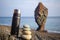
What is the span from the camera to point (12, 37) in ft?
9.65

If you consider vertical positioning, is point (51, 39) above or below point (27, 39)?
below

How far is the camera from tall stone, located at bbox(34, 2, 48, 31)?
876cm

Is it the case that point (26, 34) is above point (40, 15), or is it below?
above

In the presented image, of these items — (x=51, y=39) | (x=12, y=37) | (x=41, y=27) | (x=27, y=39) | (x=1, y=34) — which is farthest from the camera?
(x=41, y=27)

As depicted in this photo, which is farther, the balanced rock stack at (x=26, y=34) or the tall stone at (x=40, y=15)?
the tall stone at (x=40, y=15)

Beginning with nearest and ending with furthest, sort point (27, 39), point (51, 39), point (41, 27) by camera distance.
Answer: point (27, 39)
point (51, 39)
point (41, 27)

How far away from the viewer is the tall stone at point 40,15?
876 cm

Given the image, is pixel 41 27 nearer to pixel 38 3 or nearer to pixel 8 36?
pixel 38 3

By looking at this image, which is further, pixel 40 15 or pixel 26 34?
pixel 40 15

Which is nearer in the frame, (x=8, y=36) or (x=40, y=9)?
(x=8, y=36)

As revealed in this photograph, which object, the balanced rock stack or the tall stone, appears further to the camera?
the tall stone

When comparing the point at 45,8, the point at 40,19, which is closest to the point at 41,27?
the point at 40,19

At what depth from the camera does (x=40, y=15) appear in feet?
28.9

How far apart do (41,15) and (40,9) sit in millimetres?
300
